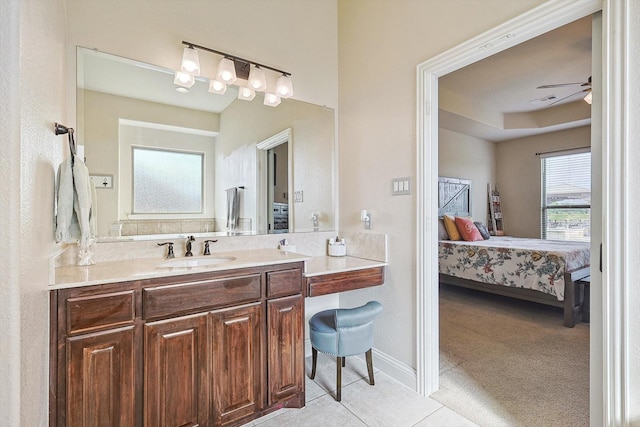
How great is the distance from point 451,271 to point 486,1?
3.33 meters

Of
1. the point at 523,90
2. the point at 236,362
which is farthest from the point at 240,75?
Answer: the point at 523,90

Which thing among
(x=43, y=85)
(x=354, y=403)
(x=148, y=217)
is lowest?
(x=354, y=403)

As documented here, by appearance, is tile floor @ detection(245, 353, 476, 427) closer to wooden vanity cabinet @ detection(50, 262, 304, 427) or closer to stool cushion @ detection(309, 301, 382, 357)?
wooden vanity cabinet @ detection(50, 262, 304, 427)

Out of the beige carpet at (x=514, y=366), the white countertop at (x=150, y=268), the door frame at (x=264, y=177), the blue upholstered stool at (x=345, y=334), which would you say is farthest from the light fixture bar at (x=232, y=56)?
the beige carpet at (x=514, y=366)

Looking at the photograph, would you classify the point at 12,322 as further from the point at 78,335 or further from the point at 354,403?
the point at 354,403

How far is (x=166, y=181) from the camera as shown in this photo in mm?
Answer: 2072

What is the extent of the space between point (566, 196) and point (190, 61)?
6.35m

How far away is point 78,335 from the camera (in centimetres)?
128

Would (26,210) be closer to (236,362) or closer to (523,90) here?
(236,362)

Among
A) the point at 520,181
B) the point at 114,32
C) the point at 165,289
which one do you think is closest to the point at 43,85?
the point at 165,289

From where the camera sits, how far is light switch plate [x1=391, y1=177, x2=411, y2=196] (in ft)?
6.83

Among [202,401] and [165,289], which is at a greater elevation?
[165,289]

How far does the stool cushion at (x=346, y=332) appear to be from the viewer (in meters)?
1.90

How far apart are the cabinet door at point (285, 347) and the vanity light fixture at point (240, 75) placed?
1522 mm
